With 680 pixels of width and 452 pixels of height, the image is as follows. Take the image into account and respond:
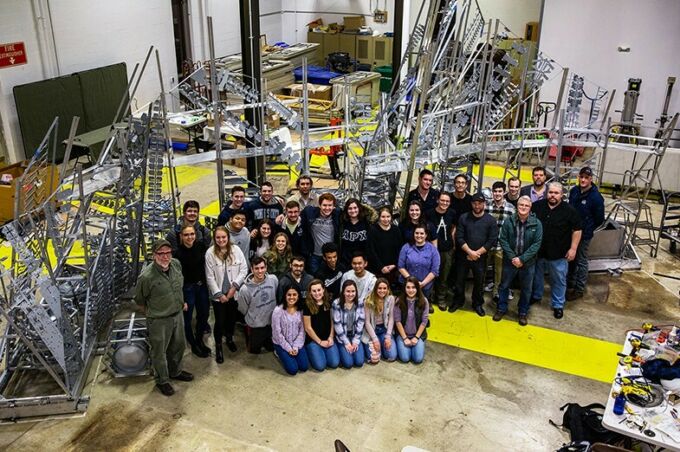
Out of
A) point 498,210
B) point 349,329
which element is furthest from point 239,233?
point 498,210

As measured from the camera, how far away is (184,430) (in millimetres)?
5508

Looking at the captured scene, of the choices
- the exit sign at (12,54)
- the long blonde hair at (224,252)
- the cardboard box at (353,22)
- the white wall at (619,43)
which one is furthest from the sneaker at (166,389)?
the cardboard box at (353,22)

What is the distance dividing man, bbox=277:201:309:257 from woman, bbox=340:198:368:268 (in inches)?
17.2

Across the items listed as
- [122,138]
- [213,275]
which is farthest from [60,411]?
[122,138]

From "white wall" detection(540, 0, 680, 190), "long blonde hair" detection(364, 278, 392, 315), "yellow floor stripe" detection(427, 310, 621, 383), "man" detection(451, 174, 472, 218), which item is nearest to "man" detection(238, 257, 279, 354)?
"long blonde hair" detection(364, 278, 392, 315)

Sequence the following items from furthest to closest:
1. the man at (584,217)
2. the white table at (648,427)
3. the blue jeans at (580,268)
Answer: the blue jeans at (580,268) → the man at (584,217) → the white table at (648,427)

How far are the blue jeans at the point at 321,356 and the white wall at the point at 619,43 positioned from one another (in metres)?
7.33

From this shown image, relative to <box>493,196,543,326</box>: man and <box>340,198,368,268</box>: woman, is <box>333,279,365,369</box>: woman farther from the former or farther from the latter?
<box>493,196,543,326</box>: man

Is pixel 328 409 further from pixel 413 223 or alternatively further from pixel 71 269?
pixel 71 269

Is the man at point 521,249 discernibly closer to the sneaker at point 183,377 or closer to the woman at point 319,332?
the woman at point 319,332

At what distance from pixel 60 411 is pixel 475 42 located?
25.7 feet

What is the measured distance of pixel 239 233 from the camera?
6586 mm

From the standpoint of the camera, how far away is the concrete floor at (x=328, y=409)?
541cm

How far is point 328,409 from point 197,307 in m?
1.73
